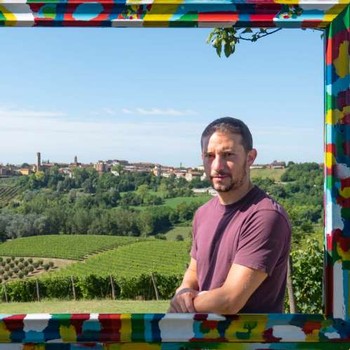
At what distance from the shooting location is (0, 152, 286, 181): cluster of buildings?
4.07 feet

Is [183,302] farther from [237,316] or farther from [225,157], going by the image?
[225,157]

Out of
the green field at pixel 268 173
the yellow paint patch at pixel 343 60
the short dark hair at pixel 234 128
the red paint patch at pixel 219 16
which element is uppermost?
the red paint patch at pixel 219 16

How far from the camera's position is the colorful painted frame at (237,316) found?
3.56 feet

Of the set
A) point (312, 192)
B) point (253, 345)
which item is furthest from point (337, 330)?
point (312, 192)

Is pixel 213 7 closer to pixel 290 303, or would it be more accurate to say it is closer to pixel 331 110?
pixel 331 110

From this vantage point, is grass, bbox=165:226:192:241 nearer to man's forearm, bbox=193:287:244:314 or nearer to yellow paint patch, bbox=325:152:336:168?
man's forearm, bbox=193:287:244:314

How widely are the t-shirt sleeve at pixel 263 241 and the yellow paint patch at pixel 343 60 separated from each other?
0.31m

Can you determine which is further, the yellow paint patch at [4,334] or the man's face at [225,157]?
the man's face at [225,157]

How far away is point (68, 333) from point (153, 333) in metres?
0.16

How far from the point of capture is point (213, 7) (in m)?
1.12

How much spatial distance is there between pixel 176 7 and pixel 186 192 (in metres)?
0.42

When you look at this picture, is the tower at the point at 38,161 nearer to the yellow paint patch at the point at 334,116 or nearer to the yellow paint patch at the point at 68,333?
the yellow paint patch at the point at 68,333

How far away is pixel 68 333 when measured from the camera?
3.56 ft

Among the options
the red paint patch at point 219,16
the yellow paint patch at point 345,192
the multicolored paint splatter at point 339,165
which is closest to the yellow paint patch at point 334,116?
the multicolored paint splatter at point 339,165
